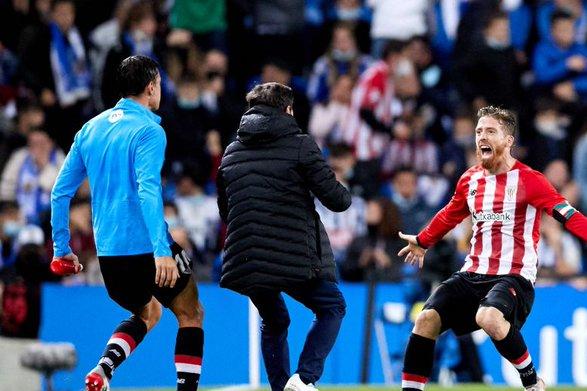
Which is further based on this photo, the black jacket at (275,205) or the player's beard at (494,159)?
the player's beard at (494,159)

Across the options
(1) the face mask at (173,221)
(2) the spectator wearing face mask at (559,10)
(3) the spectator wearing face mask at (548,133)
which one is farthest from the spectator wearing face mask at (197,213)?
(2) the spectator wearing face mask at (559,10)

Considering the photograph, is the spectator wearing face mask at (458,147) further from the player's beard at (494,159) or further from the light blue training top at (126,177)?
the light blue training top at (126,177)

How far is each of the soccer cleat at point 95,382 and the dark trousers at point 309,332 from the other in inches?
44.6

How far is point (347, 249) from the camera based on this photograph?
1563 centimetres

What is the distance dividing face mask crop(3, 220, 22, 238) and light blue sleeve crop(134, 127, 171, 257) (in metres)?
6.96

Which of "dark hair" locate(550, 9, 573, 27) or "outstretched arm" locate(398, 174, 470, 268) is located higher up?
"dark hair" locate(550, 9, 573, 27)

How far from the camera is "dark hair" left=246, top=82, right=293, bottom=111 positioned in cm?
939

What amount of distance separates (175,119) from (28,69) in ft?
6.09

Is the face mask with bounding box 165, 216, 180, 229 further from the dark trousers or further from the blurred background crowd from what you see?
the dark trousers

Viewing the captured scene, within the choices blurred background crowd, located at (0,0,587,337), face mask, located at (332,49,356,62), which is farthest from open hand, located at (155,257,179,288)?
face mask, located at (332,49,356,62)

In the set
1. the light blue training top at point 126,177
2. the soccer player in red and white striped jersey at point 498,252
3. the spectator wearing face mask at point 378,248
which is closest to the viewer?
the light blue training top at point 126,177

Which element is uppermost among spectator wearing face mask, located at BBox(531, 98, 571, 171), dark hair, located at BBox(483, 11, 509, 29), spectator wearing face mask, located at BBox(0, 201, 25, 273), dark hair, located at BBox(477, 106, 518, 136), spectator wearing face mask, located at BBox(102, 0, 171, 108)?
dark hair, located at BBox(483, 11, 509, 29)

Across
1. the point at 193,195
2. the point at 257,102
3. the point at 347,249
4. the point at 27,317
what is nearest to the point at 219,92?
the point at 193,195

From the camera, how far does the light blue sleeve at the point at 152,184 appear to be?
8.74 meters
